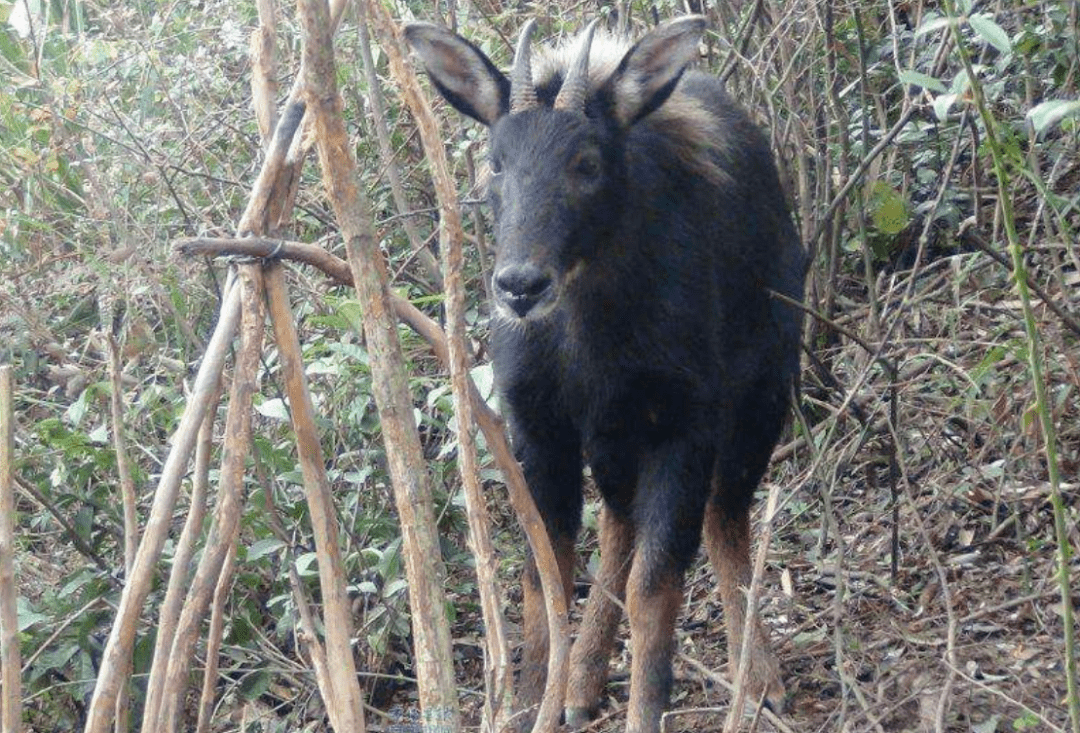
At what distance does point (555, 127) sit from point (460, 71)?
41cm

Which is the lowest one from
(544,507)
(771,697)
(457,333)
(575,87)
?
(771,697)

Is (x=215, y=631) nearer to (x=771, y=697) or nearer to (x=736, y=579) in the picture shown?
(x=771, y=697)

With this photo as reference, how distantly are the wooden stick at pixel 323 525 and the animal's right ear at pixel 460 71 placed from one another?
1.63 metres

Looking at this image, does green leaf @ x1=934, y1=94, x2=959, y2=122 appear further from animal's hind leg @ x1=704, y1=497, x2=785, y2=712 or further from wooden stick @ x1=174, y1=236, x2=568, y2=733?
animal's hind leg @ x1=704, y1=497, x2=785, y2=712

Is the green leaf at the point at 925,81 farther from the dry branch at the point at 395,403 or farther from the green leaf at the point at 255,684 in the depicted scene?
the green leaf at the point at 255,684

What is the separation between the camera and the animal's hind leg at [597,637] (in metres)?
5.39

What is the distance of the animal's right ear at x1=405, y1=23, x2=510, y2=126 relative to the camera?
494 centimetres

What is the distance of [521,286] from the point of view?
177 inches

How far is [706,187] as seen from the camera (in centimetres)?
544

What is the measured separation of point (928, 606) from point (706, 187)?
5.97ft

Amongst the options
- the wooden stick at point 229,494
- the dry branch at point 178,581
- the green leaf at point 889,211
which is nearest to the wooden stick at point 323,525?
the wooden stick at point 229,494

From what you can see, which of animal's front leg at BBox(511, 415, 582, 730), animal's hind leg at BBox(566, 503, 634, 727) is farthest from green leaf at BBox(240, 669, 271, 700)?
animal's hind leg at BBox(566, 503, 634, 727)

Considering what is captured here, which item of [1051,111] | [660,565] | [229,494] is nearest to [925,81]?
[1051,111]

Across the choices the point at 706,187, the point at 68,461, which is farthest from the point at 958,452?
the point at 68,461
